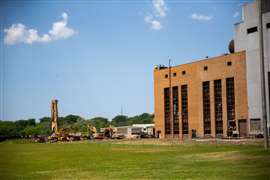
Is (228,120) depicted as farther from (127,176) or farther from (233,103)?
(127,176)

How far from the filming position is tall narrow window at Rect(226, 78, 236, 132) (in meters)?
69.8

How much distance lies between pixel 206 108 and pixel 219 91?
4131 mm

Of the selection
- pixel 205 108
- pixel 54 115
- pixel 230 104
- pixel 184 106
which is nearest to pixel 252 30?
pixel 230 104

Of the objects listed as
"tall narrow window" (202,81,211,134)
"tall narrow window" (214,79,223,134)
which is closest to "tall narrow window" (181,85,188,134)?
"tall narrow window" (202,81,211,134)

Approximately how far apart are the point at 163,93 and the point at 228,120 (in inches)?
655

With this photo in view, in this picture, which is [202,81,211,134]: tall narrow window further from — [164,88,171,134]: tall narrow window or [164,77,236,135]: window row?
[164,88,171,134]: tall narrow window

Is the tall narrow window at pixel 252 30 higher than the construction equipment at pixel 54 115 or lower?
higher

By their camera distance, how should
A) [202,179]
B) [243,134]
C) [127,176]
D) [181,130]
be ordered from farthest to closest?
[181,130] < [243,134] < [127,176] < [202,179]

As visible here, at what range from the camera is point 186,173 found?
15.9 meters

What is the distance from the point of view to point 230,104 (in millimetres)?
70438

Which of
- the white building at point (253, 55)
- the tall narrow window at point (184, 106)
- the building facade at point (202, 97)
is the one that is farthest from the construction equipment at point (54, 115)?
the white building at point (253, 55)

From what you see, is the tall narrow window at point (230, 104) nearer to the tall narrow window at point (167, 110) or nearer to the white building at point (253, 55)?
the white building at point (253, 55)

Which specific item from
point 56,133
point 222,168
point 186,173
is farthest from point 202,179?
point 56,133

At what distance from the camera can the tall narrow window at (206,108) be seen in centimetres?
7444
